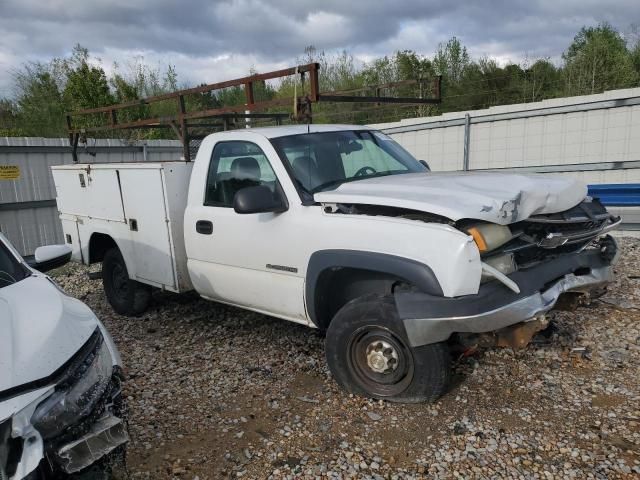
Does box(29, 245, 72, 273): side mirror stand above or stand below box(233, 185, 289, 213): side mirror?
below

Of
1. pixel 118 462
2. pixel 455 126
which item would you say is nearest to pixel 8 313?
pixel 118 462

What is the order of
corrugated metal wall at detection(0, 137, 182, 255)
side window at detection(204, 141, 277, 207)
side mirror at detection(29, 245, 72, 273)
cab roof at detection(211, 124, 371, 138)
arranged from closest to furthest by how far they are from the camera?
side mirror at detection(29, 245, 72, 273) → side window at detection(204, 141, 277, 207) → cab roof at detection(211, 124, 371, 138) → corrugated metal wall at detection(0, 137, 182, 255)

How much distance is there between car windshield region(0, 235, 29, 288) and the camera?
9.41 feet

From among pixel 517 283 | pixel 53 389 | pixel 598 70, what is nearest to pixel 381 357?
pixel 517 283

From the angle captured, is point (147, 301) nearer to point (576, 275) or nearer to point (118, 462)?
point (118, 462)

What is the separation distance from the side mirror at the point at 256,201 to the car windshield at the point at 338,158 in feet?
0.85

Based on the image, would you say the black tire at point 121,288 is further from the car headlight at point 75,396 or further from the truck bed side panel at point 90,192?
the car headlight at point 75,396

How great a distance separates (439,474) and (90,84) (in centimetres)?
1637

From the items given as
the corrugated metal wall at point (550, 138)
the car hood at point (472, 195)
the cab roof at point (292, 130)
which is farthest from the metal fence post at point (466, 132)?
the car hood at point (472, 195)

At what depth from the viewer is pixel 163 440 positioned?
3223 mm

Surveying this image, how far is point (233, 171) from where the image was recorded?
4.31 m

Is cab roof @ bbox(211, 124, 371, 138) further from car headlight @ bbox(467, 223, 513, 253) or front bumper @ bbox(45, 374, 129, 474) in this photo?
front bumper @ bbox(45, 374, 129, 474)

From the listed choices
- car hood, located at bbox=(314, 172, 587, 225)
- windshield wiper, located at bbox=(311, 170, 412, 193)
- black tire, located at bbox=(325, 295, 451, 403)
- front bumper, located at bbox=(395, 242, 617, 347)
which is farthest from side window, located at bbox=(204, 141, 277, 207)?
front bumper, located at bbox=(395, 242, 617, 347)

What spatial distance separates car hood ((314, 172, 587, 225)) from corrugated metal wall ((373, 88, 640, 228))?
5.48 metres
